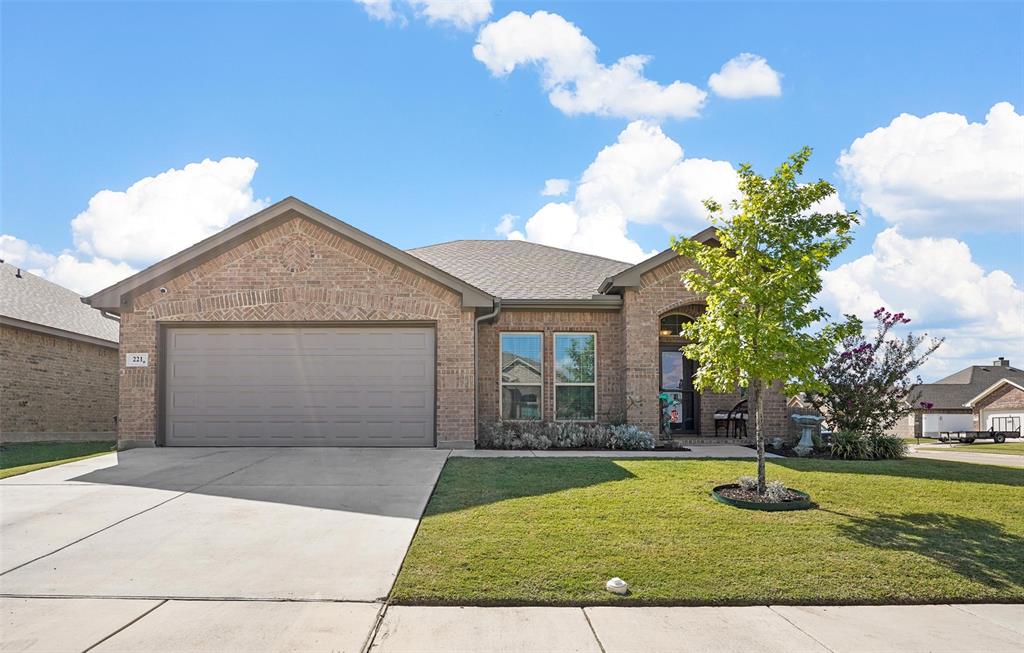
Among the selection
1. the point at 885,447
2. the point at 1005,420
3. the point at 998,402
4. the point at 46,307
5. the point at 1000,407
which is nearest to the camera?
the point at 885,447

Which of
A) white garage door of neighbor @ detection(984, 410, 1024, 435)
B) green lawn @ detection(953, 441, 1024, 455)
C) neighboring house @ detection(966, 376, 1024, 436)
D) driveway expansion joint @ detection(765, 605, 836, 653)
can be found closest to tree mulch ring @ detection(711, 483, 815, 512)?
driveway expansion joint @ detection(765, 605, 836, 653)

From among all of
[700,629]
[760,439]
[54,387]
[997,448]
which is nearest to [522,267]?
[760,439]

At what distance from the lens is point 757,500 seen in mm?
8109

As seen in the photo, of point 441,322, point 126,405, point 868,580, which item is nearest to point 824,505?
point 868,580

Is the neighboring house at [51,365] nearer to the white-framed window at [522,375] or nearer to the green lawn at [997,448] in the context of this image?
the white-framed window at [522,375]

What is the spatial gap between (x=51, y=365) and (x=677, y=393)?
17.0m

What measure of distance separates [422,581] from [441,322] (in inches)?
324

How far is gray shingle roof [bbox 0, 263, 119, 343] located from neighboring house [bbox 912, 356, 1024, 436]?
1752 inches

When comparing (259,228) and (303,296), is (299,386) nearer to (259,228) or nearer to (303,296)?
(303,296)

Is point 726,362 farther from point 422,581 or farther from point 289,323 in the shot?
point 289,323

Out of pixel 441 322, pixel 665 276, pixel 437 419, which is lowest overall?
pixel 437 419

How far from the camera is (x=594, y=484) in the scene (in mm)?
9195

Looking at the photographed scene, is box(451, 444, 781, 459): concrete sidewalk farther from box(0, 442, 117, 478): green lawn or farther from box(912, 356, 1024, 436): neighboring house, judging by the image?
box(912, 356, 1024, 436): neighboring house

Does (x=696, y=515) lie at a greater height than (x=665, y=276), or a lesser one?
lesser
